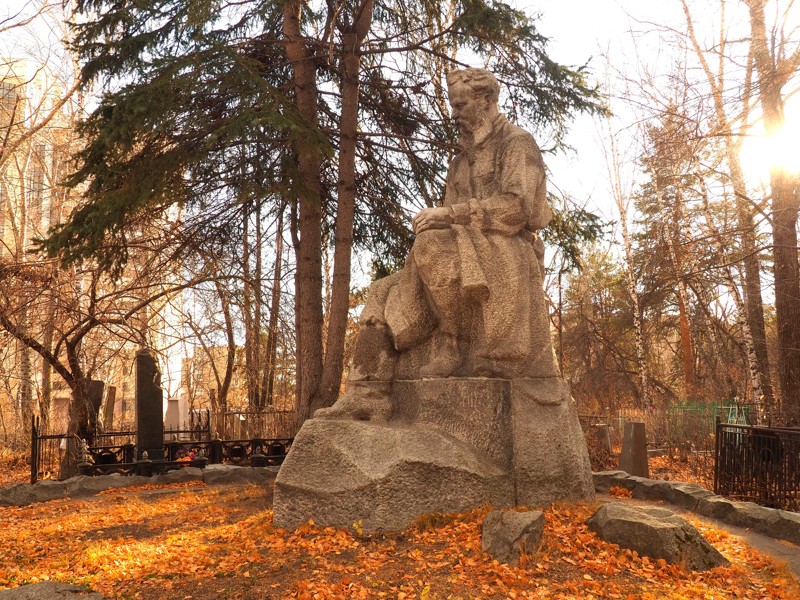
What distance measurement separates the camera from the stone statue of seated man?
4.91m

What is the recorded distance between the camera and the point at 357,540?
4.34 m

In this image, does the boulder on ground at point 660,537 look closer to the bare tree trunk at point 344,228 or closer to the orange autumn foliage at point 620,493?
the orange autumn foliage at point 620,493

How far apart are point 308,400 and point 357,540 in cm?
448

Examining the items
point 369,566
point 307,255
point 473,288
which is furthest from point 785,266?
point 369,566

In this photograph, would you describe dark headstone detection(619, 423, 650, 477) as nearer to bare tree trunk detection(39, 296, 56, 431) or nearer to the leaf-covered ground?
the leaf-covered ground

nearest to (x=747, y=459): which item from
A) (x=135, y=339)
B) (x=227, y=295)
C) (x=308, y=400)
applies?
(x=308, y=400)

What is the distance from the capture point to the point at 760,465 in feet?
21.2

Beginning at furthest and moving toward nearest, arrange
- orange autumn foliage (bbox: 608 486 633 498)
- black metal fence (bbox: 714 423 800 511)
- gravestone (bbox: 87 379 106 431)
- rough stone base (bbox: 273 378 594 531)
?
gravestone (bbox: 87 379 106 431) → black metal fence (bbox: 714 423 800 511) → orange autumn foliage (bbox: 608 486 633 498) → rough stone base (bbox: 273 378 594 531)

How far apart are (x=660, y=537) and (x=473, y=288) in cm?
199

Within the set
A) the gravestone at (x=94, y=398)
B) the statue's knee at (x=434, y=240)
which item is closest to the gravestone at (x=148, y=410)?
the gravestone at (x=94, y=398)

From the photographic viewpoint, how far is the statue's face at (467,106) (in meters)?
5.42

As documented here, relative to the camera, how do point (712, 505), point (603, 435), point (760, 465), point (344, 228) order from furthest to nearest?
point (603, 435)
point (344, 228)
point (760, 465)
point (712, 505)

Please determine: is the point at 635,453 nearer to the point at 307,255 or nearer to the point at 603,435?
the point at 603,435

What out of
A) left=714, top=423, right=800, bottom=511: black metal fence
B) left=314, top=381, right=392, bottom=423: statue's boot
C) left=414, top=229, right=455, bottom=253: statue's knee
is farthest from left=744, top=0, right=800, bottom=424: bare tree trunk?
left=314, top=381, right=392, bottom=423: statue's boot
